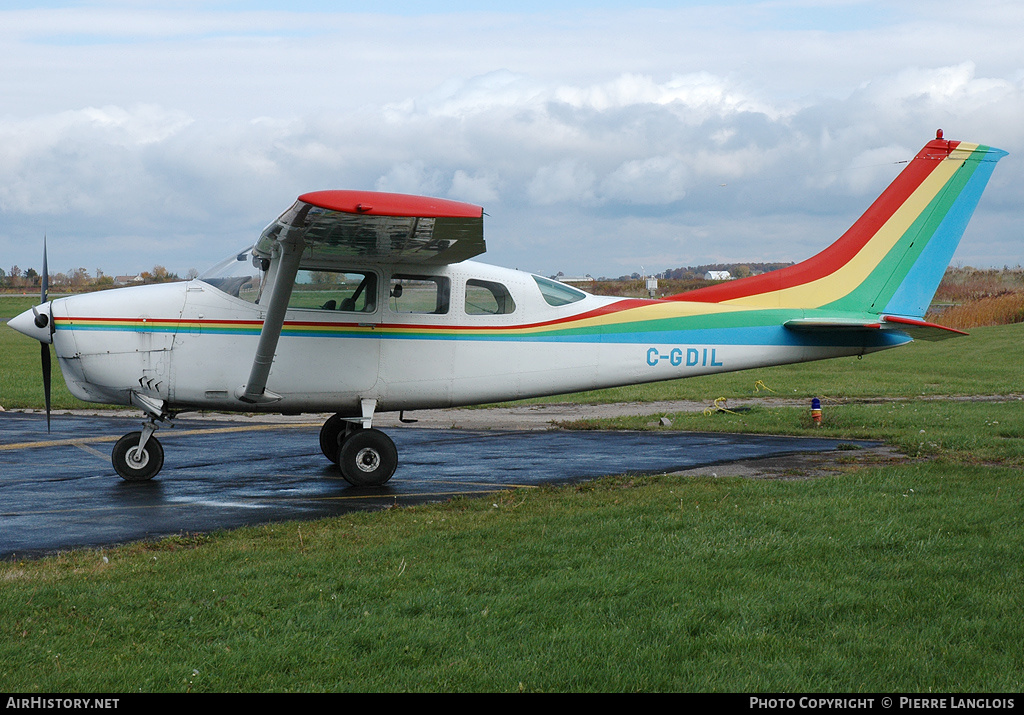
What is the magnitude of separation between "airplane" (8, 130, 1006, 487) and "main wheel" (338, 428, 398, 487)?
2cm

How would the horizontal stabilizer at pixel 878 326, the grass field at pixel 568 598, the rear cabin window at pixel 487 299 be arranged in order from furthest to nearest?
the horizontal stabilizer at pixel 878 326, the rear cabin window at pixel 487 299, the grass field at pixel 568 598

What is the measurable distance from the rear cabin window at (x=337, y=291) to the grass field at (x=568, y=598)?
2970 millimetres

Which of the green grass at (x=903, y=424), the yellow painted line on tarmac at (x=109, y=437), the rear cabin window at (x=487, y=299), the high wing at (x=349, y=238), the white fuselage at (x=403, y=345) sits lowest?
the yellow painted line on tarmac at (x=109, y=437)

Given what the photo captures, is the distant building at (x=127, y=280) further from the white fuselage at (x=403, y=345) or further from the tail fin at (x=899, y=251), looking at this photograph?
the tail fin at (x=899, y=251)

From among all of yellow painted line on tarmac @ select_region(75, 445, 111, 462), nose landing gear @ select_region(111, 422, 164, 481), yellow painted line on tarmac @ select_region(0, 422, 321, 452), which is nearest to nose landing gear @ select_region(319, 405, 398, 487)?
nose landing gear @ select_region(111, 422, 164, 481)

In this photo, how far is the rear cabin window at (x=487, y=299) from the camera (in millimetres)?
10992

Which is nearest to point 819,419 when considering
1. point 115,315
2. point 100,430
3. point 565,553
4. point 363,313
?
point 363,313

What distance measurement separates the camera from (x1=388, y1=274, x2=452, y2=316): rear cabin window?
422 inches

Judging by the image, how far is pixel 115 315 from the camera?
1029 cm

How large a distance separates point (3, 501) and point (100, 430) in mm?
6035

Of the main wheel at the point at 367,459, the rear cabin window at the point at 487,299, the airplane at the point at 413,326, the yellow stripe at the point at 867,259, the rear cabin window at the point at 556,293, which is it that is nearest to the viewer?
the airplane at the point at 413,326

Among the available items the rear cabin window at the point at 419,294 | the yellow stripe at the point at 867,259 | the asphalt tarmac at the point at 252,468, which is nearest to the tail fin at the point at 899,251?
the yellow stripe at the point at 867,259

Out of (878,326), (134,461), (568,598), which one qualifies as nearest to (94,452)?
(134,461)
